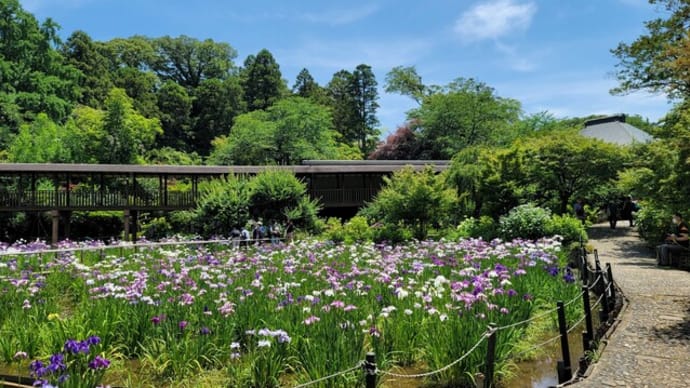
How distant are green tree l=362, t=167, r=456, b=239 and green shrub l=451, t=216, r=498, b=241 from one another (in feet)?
2.91

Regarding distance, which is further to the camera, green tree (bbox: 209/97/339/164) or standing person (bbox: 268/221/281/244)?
green tree (bbox: 209/97/339/164)

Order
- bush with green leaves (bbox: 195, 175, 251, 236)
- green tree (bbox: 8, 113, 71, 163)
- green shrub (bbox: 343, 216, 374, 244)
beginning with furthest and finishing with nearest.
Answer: green tree (bbox: 8, 113, 71, 163)
bush with green leaves (bbox: 195, 175, 251, 236)
green shrub (bbox: 343, 216, 374, 244)

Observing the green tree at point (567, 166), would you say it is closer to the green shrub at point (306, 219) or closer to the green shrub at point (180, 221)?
the green shrub at point (306, 219)

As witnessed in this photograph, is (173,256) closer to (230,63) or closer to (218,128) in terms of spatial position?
(218,128)

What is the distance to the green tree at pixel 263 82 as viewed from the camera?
162ft

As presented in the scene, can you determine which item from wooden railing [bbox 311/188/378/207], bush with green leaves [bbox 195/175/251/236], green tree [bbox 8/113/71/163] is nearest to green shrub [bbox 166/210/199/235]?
bush with green leaves [bbox 195/175/251/236]

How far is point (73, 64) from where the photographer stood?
41656 millimetres

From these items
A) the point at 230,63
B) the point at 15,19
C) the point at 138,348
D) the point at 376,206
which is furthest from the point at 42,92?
the point at 138,348

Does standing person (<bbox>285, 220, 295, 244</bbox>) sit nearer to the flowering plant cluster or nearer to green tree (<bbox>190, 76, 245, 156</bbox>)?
the flowering plant cluster

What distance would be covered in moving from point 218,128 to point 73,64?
13.6 m

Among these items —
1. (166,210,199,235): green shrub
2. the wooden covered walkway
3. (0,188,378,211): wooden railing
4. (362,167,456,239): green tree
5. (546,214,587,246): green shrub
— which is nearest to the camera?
(546,214,587,246): green shrub

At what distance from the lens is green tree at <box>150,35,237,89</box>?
53.9m

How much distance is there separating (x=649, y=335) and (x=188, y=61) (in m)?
56.1

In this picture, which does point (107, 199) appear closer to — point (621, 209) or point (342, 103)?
point (621, 209)
